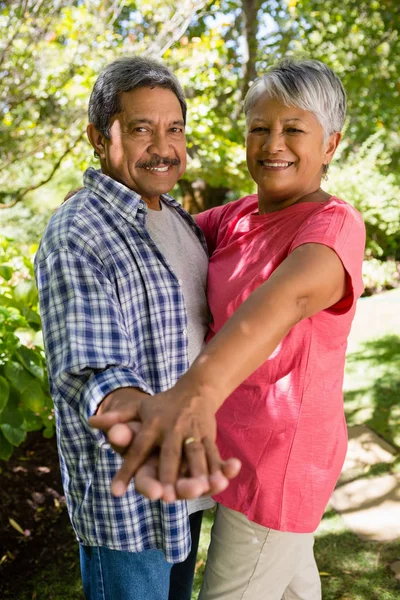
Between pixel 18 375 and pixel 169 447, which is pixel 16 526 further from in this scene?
pixel 169 447

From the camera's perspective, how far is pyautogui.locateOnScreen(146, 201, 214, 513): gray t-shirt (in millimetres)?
2045

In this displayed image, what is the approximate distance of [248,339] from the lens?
123 centimetres

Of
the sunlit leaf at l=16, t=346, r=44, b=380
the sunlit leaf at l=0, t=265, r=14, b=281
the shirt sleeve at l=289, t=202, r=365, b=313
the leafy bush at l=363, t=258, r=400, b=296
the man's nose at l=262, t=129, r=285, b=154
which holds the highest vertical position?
the man's nose at l=262, t=129, r=285, b=154

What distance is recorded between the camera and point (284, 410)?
1881 mm

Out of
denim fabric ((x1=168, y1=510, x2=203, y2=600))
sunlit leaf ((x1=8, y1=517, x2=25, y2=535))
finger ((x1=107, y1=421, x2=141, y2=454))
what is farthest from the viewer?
sunlit leaf ((x1=8, y1=517, x2=25, y2=535))

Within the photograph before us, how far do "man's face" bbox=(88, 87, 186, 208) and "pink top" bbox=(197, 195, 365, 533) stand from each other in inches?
15.5

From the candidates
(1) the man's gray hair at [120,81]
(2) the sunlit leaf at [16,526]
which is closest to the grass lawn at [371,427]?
(2) the sunlit leaf at [16,526]

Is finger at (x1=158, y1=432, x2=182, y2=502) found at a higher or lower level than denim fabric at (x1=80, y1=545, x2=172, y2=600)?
higher

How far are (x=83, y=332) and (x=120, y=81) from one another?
34.9 inches

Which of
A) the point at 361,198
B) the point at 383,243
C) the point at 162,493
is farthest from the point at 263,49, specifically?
the point at 162,493

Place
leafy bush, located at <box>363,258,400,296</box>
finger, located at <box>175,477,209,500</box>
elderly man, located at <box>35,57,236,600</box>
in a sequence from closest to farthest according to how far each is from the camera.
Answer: finger, located at <box>175,477,209,500</box>, elderly man, located at <box>35,57,236,600</box>, leafy bush, located at <box>363,258,400,296</box>

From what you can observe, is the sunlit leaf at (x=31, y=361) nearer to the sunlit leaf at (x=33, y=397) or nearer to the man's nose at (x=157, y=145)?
the sunlit leaf at (x=33, y=397)

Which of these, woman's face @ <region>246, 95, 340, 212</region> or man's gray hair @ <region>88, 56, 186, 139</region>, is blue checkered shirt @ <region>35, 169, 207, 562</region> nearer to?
man's gray hair @ <region>88, 56, 186, 139</region>

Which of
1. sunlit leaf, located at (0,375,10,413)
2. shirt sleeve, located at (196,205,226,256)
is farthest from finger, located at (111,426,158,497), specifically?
sunlit leaf, located at (0,375,10,413)
